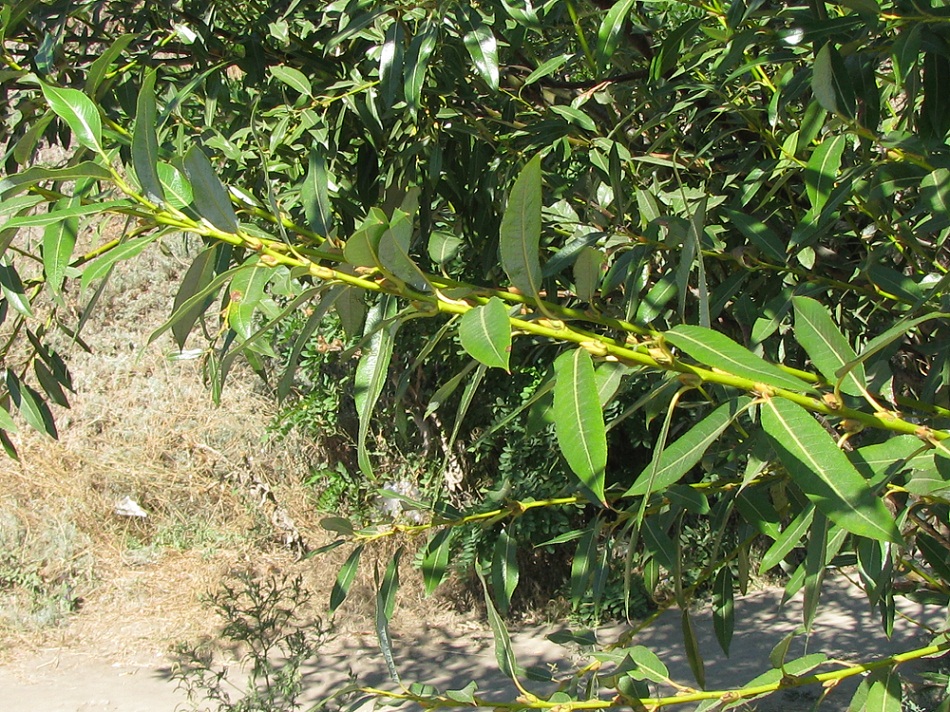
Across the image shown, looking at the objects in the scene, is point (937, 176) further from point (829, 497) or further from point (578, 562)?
point (578, 562)

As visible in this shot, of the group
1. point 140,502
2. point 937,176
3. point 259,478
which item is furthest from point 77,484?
point 937,176

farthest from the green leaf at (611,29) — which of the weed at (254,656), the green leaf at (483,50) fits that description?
the weed at (254,656)

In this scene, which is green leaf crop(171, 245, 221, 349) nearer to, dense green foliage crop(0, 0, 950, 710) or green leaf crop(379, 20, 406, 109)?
dense green foliage crop(0, 0, 950, 710)

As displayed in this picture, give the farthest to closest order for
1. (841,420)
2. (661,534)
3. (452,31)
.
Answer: (452,31), (661,534), (841,420)

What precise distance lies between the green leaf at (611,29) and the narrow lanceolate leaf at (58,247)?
71cm

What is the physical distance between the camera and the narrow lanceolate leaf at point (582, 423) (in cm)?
69

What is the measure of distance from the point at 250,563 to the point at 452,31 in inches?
181

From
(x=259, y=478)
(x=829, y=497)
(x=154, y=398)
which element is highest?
(x=829, y=497)

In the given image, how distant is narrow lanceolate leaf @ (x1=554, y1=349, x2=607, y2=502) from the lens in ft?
2.25

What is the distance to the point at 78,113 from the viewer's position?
2.89ft

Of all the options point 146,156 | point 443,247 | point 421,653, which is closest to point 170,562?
point 421,653

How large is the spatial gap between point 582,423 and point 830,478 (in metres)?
0.18

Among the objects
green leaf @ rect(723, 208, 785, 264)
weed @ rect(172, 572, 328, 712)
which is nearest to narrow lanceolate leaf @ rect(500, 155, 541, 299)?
green leaf @ rect(723, 208, 785, 264)

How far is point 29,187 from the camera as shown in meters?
0.91
